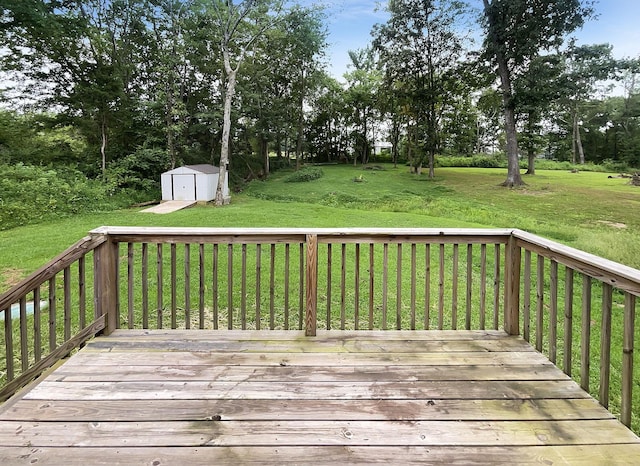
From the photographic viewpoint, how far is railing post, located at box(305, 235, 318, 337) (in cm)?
246

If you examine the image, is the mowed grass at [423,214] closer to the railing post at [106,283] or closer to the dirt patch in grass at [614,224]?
the dirt patch in grass at [614,224]

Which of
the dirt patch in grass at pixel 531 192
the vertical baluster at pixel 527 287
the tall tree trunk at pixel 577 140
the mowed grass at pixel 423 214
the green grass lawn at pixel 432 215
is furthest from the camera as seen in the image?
the tall tree trunk at pixel 577 140

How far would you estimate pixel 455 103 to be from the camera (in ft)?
61.6

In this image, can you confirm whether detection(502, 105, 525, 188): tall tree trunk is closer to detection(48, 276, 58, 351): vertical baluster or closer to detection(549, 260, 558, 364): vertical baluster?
detection(549, 260, 558, 364): vertical baluster

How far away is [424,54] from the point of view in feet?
54.9

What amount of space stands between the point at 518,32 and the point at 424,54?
4.82 m

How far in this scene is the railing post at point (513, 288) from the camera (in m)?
2.53

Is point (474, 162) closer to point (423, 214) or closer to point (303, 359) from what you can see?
point (423, 214)

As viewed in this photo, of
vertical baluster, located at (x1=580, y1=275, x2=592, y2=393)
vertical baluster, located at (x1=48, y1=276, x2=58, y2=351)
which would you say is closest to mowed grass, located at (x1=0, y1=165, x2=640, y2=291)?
vertical baluster, located at (x1=48, y1=276, x2=58, y2=351)

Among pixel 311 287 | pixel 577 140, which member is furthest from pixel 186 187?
pixel 577 140

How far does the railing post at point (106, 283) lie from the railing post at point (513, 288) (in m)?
2.59

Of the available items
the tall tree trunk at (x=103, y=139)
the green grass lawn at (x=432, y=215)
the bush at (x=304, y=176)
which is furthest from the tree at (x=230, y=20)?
the bush at (x=304, y=176)

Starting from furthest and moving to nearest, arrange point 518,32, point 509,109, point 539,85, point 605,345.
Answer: point 509,109 → point 518,32 → point 539,85 → point 605,345

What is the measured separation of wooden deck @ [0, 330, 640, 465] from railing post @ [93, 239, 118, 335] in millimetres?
190
